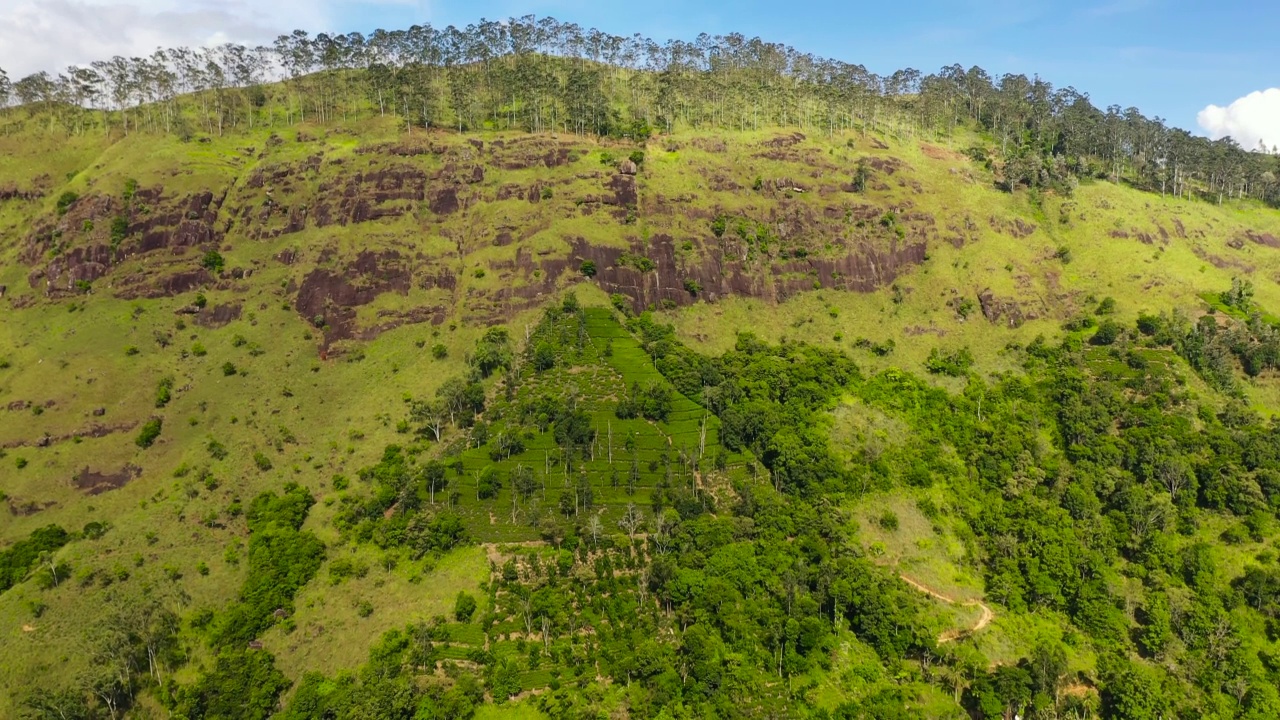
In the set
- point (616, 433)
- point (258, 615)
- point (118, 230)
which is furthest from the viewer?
point (118, 230)

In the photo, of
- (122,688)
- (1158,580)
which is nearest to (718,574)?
(1158,580)

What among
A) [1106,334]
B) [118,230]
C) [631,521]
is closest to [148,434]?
[118,230]

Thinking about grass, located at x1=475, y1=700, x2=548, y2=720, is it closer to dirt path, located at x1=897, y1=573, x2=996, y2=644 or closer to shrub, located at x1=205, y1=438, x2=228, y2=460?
dirt path, located at x1=897, y1=573, x2=996, y2=644


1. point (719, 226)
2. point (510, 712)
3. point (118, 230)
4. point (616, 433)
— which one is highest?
point (719, 226)

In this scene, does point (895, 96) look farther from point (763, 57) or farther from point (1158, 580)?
point (1158, 580)

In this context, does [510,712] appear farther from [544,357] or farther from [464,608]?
[544,357]

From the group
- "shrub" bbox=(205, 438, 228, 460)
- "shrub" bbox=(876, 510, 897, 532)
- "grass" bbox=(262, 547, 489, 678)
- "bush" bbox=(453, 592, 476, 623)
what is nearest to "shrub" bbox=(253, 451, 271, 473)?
"shrub" bbox=(205, 438, 228, 460)

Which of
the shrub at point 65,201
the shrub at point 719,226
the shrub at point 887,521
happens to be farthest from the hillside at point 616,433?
the shrub at point 719,226
